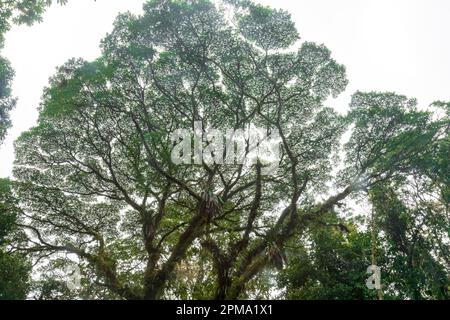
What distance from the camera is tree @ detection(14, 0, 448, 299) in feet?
34.3

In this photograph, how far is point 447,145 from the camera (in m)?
11.1


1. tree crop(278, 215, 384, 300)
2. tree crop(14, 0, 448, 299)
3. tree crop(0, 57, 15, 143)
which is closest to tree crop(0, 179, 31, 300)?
tree crop(14, 0, 448, 299)

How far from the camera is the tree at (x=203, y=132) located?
1046 centimetres

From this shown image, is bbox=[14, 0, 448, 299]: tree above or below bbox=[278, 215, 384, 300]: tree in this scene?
above

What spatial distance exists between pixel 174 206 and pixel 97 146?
420 cm

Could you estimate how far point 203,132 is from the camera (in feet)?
39.1
